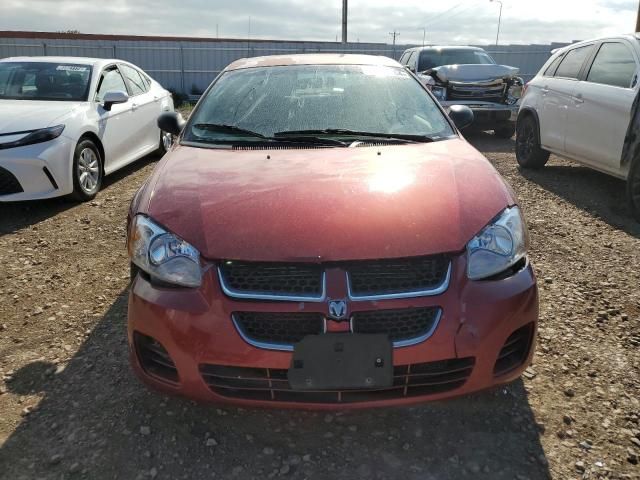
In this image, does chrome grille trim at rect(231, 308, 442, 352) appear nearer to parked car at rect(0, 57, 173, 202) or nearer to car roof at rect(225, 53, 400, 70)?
car roof at rect(225, 53, 400, 70)

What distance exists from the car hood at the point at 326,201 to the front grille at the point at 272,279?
4 cm

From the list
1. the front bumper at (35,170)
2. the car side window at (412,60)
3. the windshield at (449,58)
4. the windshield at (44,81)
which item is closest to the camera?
the front bumper at (35,170)

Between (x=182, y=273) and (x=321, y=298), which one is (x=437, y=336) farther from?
(x=182, y=273)

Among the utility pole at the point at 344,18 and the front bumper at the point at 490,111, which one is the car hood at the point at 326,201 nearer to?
the front bumper at the point at 490,111

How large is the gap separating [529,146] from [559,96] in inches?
35.3

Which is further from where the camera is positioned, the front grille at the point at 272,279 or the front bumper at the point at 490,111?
the front bumper at the point at 490,111

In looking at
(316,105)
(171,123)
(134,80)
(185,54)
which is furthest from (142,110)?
(185,54)

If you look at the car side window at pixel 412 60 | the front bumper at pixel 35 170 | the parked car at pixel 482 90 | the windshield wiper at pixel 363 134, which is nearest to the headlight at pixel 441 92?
the parked car at pixel 482 90

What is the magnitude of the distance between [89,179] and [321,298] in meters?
4.57

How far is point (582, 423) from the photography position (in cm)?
236

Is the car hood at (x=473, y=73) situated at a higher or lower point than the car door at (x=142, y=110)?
higher

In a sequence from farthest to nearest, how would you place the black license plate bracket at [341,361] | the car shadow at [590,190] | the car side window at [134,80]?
the car side window at [134,80] < the car shadow at [590,190] < the black license plate bracket at [341,361]

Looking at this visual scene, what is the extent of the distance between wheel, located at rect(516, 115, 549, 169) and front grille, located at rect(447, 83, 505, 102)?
6.80ft

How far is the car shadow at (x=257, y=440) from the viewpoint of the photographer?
210 centimetres
